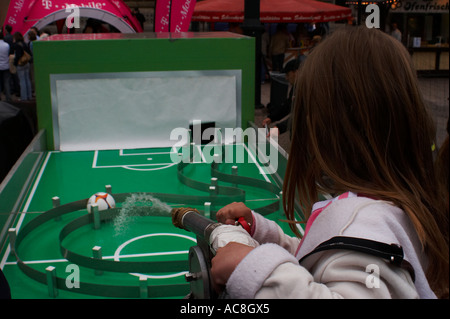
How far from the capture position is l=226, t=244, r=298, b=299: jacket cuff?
1186mm

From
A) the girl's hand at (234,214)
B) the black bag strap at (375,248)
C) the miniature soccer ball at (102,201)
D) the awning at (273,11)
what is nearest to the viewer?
the black bag strap at (375,248)

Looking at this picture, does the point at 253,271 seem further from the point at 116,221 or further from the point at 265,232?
the point at 116,221

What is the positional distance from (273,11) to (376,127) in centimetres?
1376

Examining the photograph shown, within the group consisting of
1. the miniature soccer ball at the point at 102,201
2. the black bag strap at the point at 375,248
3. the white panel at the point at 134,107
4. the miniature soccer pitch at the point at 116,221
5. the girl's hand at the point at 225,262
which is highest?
the black bag strap at the point at 375,248

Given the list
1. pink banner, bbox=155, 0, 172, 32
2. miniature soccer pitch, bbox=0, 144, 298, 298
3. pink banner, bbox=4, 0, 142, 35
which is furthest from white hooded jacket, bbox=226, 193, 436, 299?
pink banner, bbox=4, 0, 142, 35

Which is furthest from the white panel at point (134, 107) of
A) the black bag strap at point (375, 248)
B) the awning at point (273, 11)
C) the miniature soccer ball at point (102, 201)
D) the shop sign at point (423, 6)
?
the shop sign at point (423, 6)

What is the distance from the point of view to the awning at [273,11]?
14.1 metres

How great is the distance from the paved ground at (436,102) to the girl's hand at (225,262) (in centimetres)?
694

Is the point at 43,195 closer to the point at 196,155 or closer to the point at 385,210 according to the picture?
the point at 196,155

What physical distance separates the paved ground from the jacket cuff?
7.00m

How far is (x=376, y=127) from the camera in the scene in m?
1.38

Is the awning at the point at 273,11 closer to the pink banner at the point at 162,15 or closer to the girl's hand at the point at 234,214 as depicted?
the pink banner at the point at 162,15

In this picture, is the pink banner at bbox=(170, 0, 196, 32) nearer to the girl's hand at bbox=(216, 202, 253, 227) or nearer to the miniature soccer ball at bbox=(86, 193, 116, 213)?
the miniature soccer ball at bbox=(86, 193, 116, 213)

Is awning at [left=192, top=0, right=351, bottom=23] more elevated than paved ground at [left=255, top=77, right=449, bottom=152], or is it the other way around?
awning at [left=192, top=0, right=351, bottom=23]
